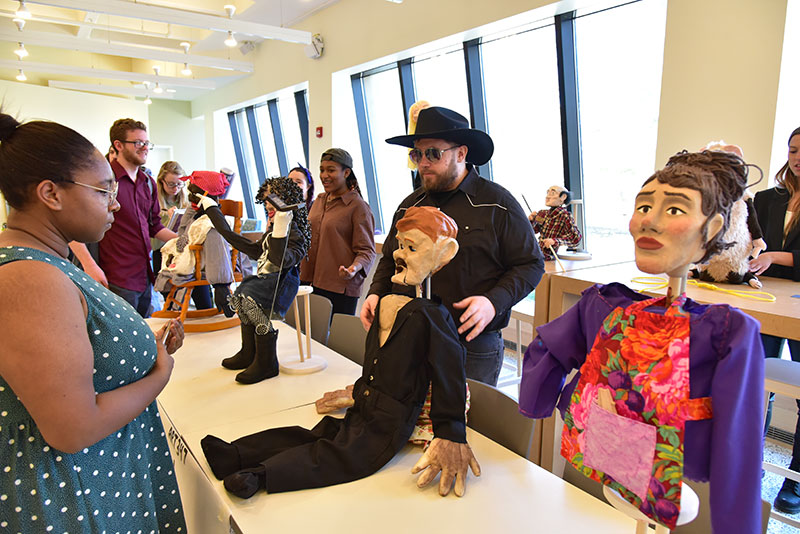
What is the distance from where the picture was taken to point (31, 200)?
3.18 ft

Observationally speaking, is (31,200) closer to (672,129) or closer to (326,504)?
(326,504)

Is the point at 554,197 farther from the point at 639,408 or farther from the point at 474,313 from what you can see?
the point at 639,408

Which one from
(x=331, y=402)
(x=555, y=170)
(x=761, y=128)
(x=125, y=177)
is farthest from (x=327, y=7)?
(x=331, y=402)

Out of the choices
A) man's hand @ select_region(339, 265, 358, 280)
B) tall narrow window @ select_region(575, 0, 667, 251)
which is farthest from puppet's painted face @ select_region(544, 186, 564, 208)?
man's hand @ select_region(339, 265, 358, 280)

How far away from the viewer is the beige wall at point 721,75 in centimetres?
263

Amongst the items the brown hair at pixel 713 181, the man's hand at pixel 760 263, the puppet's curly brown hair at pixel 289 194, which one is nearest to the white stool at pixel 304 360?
the puppet's curly brown hair at pixel 289 194

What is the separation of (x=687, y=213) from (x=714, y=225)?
0.19 ft

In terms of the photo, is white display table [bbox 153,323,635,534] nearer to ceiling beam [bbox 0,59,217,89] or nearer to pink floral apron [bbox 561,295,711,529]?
pink floral apron [bbox 561,295,711,529]

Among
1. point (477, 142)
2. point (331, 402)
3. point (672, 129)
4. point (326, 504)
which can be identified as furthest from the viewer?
point (672, 129)

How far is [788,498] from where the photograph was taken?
236 cm

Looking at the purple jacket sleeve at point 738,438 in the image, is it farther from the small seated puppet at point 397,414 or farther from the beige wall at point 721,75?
the beige wall at point 721,75

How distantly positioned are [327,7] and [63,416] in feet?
20.9

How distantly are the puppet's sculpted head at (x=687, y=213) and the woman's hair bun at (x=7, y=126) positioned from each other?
1.24 meters

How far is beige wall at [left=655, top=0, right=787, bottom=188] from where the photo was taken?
103 inches
